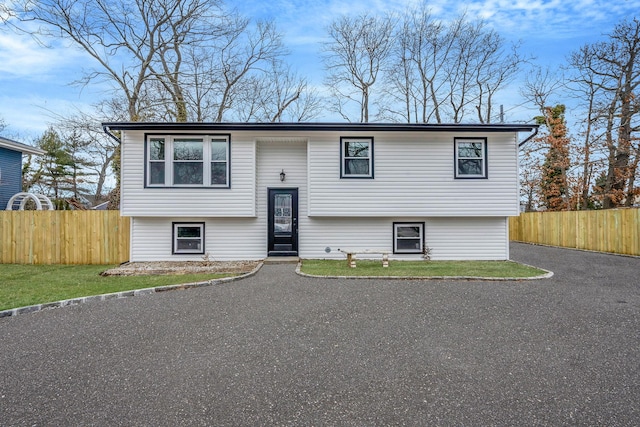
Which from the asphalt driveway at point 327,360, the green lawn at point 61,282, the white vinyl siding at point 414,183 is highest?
the white vinyl siding at point 414,183

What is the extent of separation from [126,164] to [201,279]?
529 centimetres

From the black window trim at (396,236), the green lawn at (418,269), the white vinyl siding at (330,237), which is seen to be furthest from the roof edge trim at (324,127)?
the green lawn at (418,269)

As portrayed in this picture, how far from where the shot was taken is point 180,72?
753 inches

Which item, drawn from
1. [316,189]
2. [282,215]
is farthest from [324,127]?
[282,215]

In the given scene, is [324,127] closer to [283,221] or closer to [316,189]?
[316,189]

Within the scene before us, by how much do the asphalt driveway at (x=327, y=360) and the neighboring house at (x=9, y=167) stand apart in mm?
14341

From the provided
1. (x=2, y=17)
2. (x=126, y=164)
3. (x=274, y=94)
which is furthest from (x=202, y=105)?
(x=126, y=164)

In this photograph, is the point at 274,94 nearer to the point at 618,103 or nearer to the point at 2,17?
the point at 2,17

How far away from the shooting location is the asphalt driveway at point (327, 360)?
2.71 m

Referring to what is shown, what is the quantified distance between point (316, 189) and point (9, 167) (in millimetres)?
15006

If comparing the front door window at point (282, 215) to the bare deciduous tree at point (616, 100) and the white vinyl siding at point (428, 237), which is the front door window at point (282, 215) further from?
the bare deciduous tree at point (616, 100)

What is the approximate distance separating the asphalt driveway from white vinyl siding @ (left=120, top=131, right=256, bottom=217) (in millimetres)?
4686

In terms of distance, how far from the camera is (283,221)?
1152cm

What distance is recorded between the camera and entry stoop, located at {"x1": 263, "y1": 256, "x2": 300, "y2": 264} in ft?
35.3
